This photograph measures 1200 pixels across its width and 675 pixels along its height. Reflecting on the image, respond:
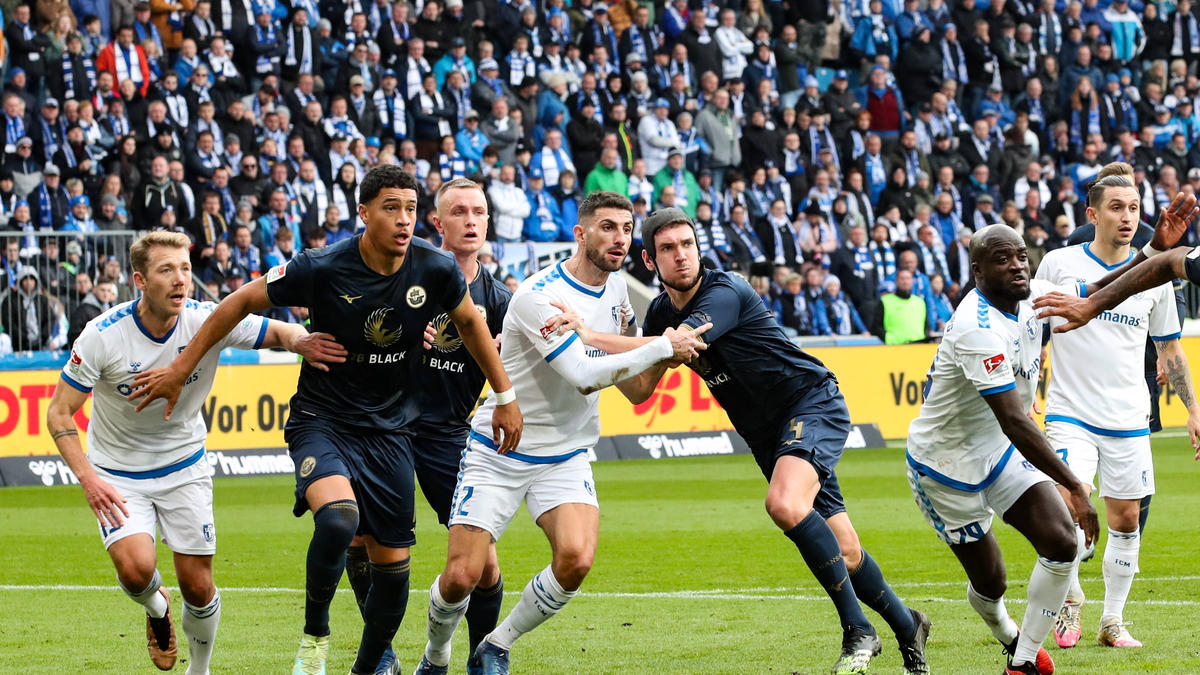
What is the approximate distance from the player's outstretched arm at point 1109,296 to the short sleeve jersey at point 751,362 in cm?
126

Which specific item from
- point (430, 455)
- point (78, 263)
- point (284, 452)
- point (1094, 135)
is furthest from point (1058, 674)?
point (1094, 135)

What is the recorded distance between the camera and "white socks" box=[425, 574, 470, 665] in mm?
7715

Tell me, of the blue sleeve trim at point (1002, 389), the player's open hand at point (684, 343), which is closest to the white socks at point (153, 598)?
the player's open hand at point (684, 343)

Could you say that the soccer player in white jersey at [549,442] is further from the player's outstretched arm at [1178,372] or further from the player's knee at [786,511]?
the player's outstretched arm at [1178,372]

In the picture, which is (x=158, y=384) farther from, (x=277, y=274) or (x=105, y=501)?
(x=277, y=274)

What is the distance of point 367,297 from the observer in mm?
7746

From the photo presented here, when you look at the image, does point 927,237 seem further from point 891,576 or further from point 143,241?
point 143,241

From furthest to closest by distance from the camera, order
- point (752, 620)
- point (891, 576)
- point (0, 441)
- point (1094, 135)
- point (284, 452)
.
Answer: point (1094, 135) → point (284, 452) → point (0, 441) → point (891, 576) → point (752, 620)

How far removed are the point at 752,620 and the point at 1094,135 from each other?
22.4 m

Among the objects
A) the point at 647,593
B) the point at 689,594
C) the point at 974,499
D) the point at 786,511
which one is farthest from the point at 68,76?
the point at 974,499

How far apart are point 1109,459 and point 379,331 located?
163 inches

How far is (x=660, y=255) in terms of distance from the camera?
316 inches

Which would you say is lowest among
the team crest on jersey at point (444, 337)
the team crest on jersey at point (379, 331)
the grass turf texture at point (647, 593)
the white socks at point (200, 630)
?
the grass turf texture at point (647, 593)

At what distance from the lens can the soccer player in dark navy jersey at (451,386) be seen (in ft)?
28.0
